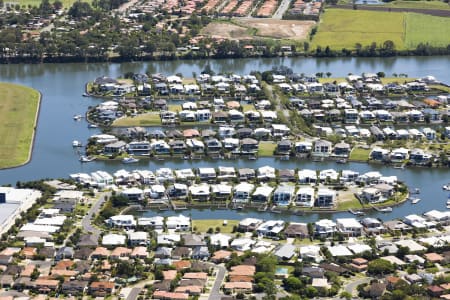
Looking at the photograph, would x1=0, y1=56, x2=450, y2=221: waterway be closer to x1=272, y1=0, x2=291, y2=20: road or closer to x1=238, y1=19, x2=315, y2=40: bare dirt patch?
x1=238, y1=19, x2=315, y2=40: bare dirt patch

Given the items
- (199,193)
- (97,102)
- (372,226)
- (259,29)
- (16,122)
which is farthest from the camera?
(259,29)

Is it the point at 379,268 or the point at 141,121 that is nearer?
the point at 379,268

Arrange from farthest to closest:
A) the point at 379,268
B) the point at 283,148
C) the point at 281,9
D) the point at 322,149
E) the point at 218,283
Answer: the point at 281,9 < the point at 283,148 < the point at 322,149 < the point at 379,268 < the point at 218,283

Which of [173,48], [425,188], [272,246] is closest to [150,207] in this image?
[272,246]

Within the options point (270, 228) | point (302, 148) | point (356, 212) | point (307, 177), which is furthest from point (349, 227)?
point (302, 148)

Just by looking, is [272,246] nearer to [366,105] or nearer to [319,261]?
[319,261]

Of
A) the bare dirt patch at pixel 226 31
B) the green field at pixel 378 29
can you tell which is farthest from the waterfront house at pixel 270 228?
the bare dirt patch at pixel 226 31

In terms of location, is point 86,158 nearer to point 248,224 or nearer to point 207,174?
point 207,174
